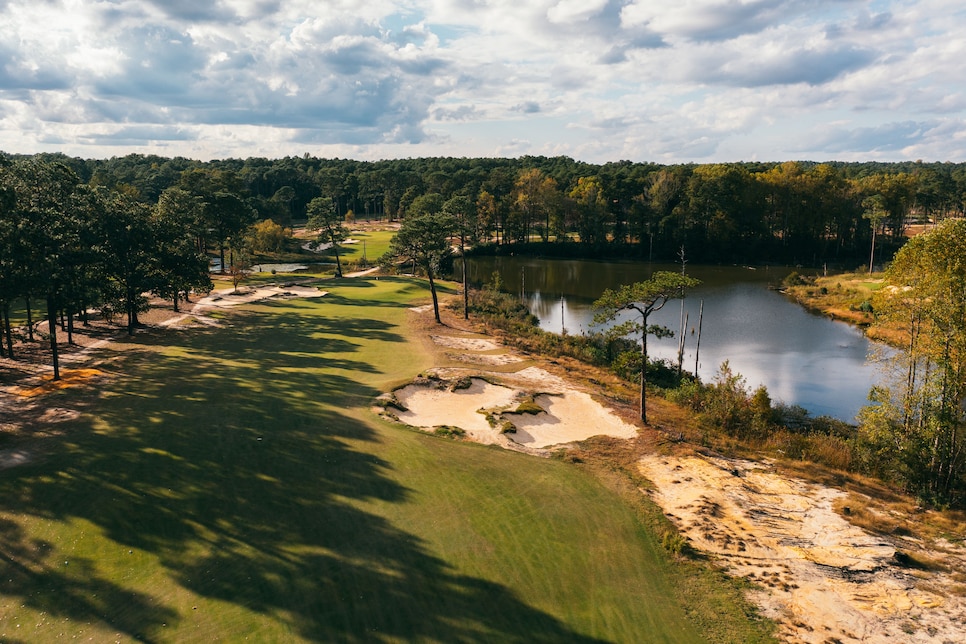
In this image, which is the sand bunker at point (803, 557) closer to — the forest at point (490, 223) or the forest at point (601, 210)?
the forest at point (490, 223)

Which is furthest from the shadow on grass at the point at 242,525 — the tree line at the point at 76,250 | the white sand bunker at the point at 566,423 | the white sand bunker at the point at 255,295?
the white sand bunker at the point at 255,295

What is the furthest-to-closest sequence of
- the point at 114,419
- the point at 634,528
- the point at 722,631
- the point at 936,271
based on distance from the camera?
the point at 114,419, the point at 936,271, the point at 634,528, the point at 722,631

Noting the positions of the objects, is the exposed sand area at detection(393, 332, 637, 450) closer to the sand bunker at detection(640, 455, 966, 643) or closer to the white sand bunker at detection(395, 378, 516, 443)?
the white sand bunker at detection(395, 378, 516, 443)

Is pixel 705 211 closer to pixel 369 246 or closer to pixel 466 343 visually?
pixel 369 246

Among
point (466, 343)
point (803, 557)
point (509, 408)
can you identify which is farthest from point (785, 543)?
point (466, 343)

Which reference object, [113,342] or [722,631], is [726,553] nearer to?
[722,631]

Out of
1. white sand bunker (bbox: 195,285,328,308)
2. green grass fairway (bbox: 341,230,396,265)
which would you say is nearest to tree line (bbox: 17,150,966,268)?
green grass fairway (bbox: 341,230,396,265)

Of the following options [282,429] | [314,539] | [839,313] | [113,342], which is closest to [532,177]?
[839,313]
